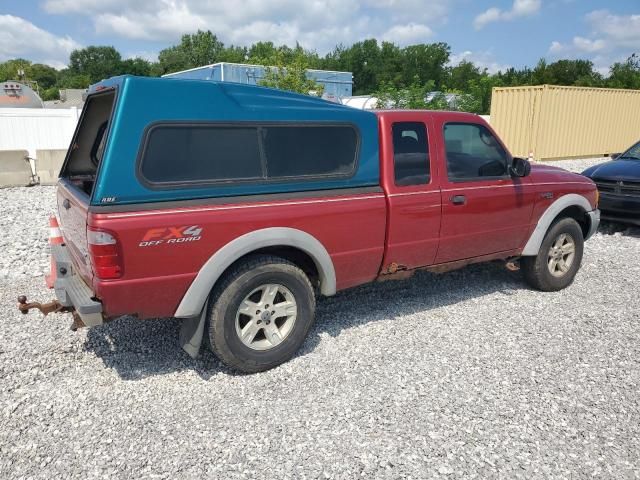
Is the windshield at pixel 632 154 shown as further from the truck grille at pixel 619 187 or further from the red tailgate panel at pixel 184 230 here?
the red tailgate panel at pixel 184 230

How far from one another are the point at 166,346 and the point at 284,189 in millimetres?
1724

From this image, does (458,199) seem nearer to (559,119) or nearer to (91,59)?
(559,119)

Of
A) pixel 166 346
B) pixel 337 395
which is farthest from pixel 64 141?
pixel 337 395

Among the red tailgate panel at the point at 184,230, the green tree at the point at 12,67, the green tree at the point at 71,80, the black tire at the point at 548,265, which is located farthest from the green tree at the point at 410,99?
the green tree at the point at 12,67

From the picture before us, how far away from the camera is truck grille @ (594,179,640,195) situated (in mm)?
8039

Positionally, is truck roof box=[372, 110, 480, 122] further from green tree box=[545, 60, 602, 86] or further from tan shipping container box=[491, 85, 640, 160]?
green tree box=[545, 60, 602, 86]

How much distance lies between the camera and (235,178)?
3523mm

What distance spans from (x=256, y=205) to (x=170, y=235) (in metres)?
0.64

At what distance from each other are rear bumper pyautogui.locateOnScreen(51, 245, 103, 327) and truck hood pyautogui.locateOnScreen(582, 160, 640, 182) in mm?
8119

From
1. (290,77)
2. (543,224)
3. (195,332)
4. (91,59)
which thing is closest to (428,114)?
(543,224)

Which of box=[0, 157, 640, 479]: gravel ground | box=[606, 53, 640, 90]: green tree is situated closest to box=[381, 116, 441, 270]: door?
box=[0, 157, 640, 479]: gravel ground

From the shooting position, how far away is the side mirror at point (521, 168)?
4836mm

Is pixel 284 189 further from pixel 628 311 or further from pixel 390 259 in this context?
pixel 628 311

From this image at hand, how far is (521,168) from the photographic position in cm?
486
